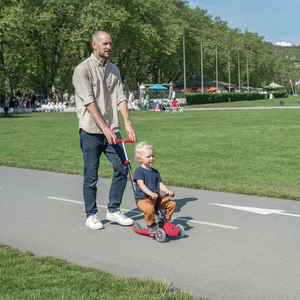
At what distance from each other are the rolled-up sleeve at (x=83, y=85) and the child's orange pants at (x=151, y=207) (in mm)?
1257

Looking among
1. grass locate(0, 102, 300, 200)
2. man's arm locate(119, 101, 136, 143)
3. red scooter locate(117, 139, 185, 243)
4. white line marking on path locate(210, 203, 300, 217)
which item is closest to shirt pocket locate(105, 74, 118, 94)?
man's arm locate(119, 101, 136, 143)

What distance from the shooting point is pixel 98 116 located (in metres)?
5.04

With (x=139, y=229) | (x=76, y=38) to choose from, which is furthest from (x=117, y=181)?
(x=76, y=38)

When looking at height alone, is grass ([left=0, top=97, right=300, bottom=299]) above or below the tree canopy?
below

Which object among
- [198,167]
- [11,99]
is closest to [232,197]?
[198,167]

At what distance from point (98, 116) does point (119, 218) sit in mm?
1275

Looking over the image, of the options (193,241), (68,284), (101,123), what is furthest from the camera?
(101,123)

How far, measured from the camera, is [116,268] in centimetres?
398

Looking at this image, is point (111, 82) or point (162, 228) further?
point (111, 82)

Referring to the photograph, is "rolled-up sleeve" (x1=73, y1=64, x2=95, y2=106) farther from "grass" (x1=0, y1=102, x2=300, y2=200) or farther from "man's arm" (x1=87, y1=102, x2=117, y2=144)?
"grass" (x1=0, y1=102, x2=300, y2=200)

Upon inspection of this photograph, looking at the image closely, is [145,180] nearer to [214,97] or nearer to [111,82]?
[111,82]

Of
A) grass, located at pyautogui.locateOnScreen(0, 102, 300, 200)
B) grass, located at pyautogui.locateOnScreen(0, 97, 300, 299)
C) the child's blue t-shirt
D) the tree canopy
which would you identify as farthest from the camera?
the tree canopy

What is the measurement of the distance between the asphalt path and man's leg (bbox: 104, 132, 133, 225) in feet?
0.36

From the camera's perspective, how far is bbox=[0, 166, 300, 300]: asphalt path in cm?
364
